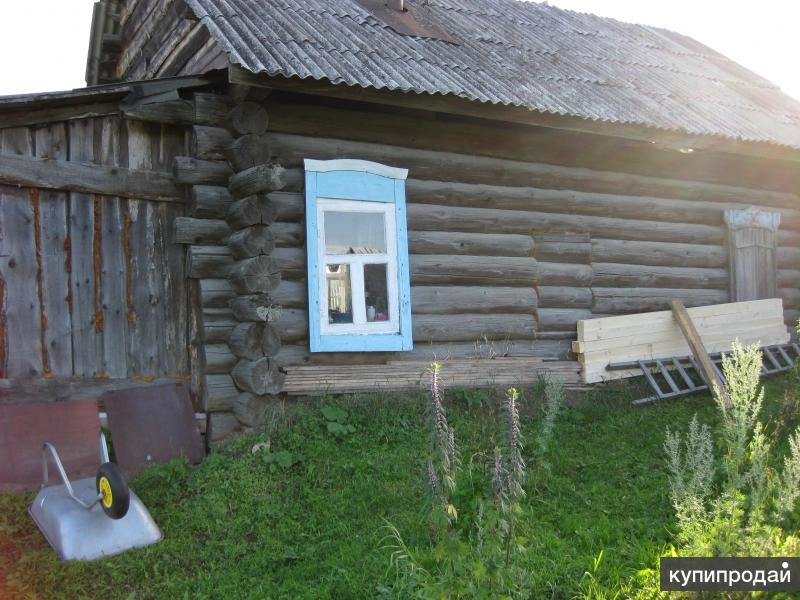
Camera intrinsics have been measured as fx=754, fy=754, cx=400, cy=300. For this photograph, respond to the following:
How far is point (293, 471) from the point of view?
20.4 feet

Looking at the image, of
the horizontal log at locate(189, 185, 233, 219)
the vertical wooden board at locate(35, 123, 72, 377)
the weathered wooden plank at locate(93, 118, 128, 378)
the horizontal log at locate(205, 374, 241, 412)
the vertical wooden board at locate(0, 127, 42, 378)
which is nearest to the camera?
the vertical wooden board at locate(0, 127, 42, 378)

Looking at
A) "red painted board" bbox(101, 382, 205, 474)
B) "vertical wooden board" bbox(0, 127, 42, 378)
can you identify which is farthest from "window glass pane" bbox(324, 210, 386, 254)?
"vertical wooden board" bbox(0, 127, 42, 378)

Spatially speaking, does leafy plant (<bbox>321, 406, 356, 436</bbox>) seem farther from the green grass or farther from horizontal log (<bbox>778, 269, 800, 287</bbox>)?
horizontal log (<bbox>778, 269, 800, 287</bbox>)

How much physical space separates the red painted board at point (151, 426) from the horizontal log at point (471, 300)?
2.60m

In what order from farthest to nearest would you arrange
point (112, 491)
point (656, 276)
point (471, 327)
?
point (656, 276) → point (471, 327) → point (112, 491)

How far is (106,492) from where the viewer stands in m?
4.73

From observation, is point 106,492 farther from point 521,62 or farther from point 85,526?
point 521,62

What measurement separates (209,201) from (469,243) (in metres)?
2.91

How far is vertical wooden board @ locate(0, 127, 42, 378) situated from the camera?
6.32 meters

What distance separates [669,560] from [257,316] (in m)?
3.97

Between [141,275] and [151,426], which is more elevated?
[141,275]

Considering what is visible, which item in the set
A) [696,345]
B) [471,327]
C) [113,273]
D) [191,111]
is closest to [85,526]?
[113,273]

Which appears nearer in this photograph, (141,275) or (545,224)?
(141,275)

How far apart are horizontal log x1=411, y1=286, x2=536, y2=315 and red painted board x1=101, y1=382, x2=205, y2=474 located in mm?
2604
